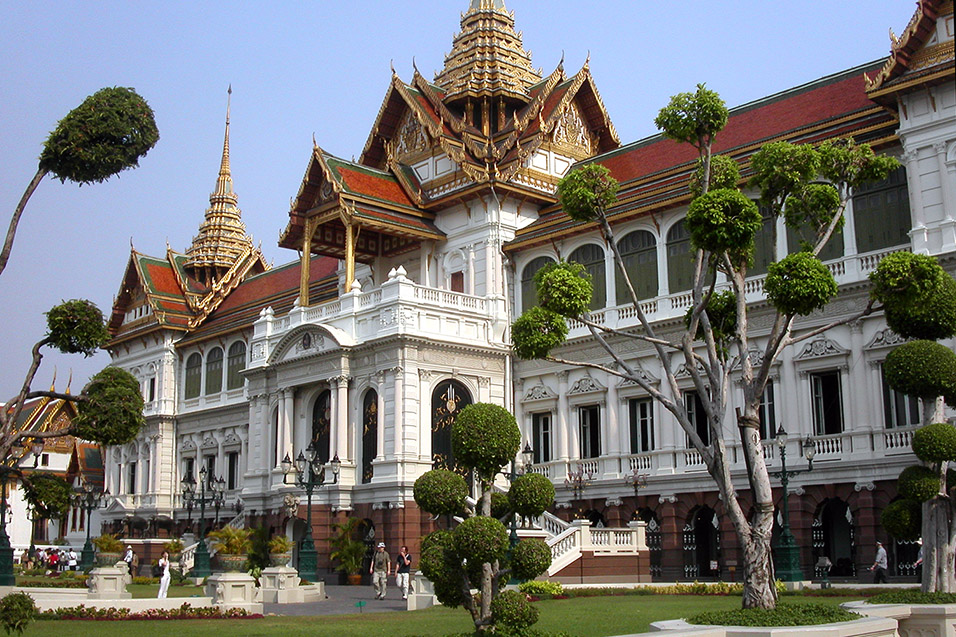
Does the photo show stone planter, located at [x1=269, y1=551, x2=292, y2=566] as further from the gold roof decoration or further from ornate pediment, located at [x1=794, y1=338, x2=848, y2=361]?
the gold roof decoration

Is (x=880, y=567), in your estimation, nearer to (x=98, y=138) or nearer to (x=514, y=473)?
(x=514, y=473)

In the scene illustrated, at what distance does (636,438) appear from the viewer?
111 feet

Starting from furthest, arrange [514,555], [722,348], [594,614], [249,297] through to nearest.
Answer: [249,297]
[594,614]
[722,348]
[514,555]

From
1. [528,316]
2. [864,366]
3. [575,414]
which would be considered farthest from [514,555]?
[575,414]

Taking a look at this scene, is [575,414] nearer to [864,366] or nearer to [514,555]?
[864,366]

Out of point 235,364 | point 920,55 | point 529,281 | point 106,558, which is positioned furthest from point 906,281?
point 235,364

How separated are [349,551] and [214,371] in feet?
68.5

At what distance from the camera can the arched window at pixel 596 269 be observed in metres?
35.7

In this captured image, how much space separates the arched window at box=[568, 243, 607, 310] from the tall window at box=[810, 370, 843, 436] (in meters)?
7.83

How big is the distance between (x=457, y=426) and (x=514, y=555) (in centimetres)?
209

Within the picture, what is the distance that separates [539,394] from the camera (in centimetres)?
3666

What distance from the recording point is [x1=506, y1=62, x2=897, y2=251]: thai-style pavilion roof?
101 feet

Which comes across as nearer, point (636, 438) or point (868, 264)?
point (868, 264)

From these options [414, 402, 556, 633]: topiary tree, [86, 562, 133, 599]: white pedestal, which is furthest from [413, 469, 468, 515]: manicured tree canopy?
[86, 562, 133, 599]: white pedestal
